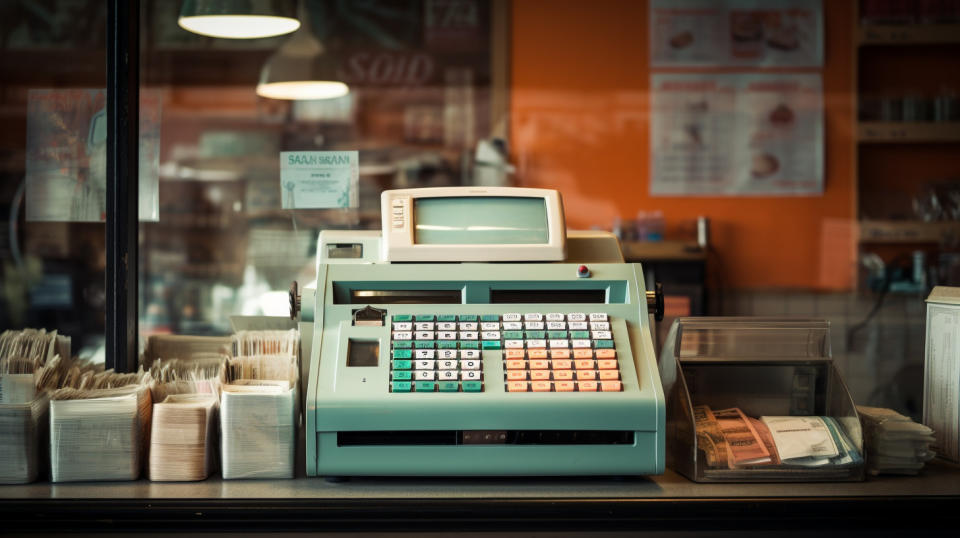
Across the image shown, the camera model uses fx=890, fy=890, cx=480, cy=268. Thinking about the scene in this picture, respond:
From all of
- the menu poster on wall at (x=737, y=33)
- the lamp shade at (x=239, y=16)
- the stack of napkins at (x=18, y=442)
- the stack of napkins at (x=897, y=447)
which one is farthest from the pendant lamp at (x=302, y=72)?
the stack of napkins at (x=897, y=447)

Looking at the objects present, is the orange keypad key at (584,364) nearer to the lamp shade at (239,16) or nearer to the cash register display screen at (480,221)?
the cash register display screen at (480,221)

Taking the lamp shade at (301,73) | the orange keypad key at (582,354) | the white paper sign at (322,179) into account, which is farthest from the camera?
the lamp shade at (301,73)

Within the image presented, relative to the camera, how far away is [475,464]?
1672 millimetres

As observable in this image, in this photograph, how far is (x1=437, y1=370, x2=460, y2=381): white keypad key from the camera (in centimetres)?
167

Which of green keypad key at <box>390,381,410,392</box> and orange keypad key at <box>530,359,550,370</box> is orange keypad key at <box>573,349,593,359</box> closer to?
orange keypad key at <box>530,359,550,370</box>

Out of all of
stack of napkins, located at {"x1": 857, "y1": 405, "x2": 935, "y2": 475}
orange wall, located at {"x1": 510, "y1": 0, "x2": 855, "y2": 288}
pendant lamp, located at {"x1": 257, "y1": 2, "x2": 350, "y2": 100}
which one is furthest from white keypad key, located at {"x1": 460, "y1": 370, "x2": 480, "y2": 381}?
pendant lamp, located at {"x1": 257, "y1": 2, "x2": 350, "y2": 100}

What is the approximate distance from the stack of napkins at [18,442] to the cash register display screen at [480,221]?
829mm

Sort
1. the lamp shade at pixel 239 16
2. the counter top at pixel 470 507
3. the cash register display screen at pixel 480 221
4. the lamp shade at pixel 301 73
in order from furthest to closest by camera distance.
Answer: the lamp shade at pixel 301 73
the lamp shade at pixel 239 16
the cash register display screen at pixel 480 221
the counter top at pixel 470 507

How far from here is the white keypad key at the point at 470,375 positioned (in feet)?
5.50

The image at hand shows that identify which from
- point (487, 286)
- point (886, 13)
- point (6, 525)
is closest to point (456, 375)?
point (487, 286)

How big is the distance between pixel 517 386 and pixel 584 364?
0.47ft

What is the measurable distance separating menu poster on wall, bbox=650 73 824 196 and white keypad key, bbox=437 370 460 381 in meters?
3.11

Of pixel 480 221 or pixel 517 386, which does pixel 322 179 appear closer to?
pixel 480 221

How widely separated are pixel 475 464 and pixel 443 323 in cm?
29
